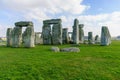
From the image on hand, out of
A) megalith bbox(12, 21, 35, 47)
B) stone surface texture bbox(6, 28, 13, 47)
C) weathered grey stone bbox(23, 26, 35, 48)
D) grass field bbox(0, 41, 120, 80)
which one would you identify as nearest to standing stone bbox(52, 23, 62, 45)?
megalith bbox(12, 21, 35, 47)

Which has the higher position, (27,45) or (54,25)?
(54,25)

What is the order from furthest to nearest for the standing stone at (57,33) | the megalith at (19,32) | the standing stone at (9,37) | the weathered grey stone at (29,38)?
1. the standing stone at (57,33)
2. the standing stone at (9,37)
3. the megalith at (19,32)
4. the weathered grey stone at (29,38)

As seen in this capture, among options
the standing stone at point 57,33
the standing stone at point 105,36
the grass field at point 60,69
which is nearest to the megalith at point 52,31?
the standing stone at point 57,33

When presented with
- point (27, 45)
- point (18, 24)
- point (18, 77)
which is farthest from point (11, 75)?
point (18, 24)

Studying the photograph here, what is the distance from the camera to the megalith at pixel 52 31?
30.7 m

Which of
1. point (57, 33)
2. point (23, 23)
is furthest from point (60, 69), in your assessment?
point (57, 33)

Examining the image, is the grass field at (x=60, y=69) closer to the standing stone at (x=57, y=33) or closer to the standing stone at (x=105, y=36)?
the standing stone at (x=105, y=36)

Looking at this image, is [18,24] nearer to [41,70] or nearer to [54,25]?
[54,25]

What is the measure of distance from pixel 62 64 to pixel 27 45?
11.3 m

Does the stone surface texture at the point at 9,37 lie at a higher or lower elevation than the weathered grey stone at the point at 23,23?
lower

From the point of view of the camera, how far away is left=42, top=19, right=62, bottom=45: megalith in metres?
30.7

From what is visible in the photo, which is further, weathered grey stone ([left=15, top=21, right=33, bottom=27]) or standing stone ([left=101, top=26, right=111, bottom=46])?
standing stone ([left=101, top=26, right=111, bottom=46])

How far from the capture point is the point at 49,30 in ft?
104

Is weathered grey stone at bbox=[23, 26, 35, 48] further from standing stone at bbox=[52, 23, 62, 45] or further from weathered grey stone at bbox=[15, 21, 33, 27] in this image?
standing stone at bbox=[52, 23, 62, 45]
